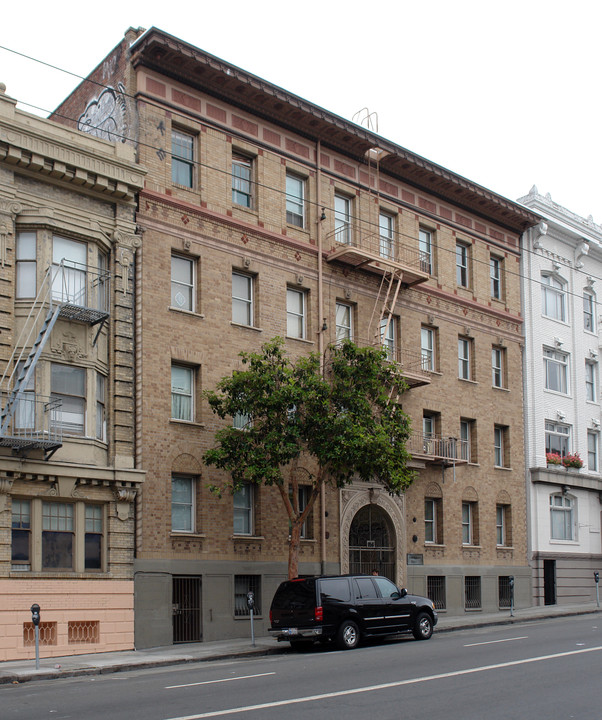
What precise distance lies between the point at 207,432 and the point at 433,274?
12310mm

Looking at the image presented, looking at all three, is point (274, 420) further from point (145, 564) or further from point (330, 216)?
point (330, 216)

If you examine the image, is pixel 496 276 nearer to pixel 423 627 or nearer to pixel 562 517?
pixel 562 517

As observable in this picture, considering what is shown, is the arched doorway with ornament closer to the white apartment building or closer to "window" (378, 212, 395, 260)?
the white apartment building

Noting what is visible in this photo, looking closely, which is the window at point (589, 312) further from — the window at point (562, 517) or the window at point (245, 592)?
the window at point (245, 592)

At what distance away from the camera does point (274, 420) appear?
78.0 feet

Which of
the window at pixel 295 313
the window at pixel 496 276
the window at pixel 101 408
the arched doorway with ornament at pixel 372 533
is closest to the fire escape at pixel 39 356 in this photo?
the window at pixel 101 408

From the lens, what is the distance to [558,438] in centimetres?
3875

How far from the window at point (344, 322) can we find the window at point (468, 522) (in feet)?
27.2

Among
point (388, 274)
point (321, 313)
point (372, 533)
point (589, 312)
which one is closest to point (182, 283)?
point (321, 313)

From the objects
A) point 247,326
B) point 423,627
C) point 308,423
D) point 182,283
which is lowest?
point 423,627

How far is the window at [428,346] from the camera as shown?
33156 millimetres

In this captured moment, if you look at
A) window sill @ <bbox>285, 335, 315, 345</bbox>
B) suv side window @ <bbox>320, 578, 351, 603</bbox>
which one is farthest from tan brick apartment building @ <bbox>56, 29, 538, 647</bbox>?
suv side window @ <bbox>320, 578, 351, 603</bbox>

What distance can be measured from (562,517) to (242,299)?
717 inches

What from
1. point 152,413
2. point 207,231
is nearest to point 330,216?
point 207,231
